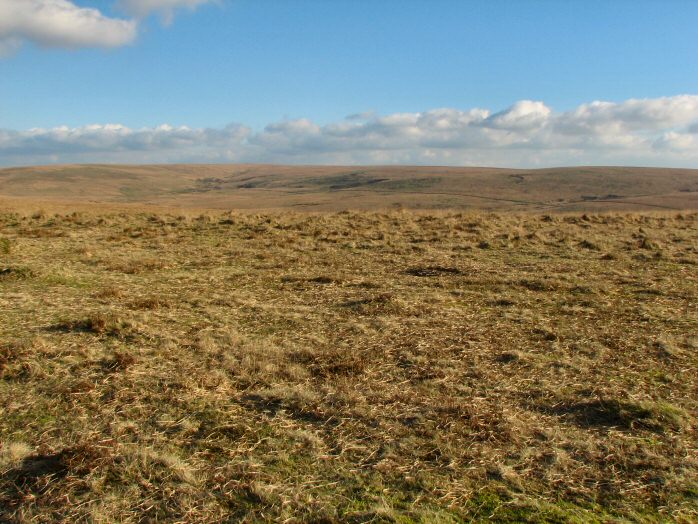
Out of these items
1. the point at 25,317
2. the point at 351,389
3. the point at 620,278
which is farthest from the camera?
the point at 620,278

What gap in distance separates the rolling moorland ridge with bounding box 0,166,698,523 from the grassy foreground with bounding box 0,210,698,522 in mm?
28

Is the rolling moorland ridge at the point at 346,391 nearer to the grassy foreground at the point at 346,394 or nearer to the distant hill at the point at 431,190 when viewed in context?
the grassy foreground at the point at 346,394

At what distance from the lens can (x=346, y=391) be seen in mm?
6254

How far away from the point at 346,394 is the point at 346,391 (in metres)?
0.11

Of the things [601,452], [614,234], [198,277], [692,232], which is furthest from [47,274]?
[692,232]

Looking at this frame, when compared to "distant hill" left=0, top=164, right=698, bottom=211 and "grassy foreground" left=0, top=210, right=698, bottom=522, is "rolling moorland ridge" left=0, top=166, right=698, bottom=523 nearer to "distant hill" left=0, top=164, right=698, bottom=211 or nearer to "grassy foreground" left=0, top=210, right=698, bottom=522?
"grassy foreground" left=0, top=210, right=698, bottom=522

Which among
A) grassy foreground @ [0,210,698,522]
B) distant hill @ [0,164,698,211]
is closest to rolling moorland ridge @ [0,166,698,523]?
grassy foreground @ [0,210,698,522]

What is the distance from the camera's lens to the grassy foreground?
14.2 ft

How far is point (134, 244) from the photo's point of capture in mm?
17594

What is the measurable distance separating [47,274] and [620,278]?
13.3 m

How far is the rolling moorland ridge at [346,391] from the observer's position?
4328mm

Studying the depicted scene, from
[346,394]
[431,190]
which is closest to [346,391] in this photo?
[346,394]

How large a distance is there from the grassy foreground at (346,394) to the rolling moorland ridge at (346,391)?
28 mm

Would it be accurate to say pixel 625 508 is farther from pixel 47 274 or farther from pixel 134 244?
pixel 134 244
